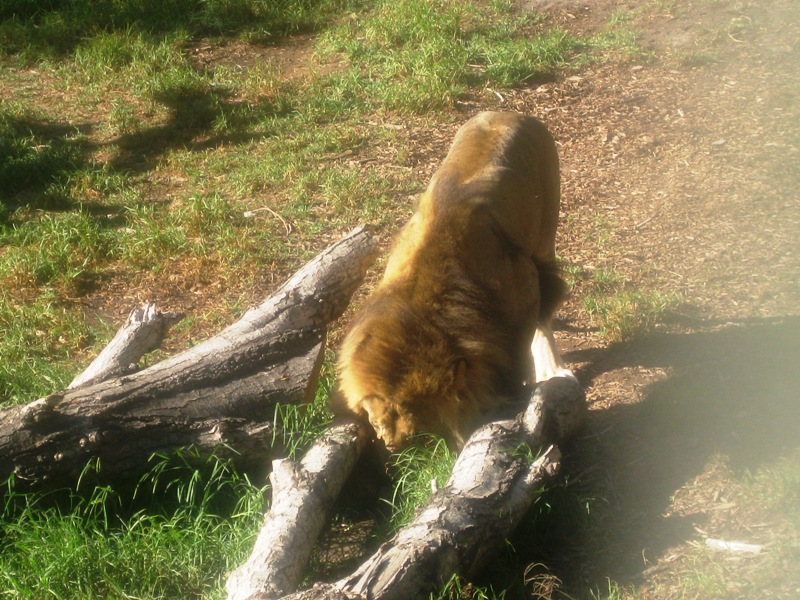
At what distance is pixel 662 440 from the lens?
15.1 ft

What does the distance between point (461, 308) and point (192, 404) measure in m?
1.37

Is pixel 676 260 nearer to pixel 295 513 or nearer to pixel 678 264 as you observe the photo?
pixel 678 264

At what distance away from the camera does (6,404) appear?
5031mm

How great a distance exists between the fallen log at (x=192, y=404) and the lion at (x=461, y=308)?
338 millimetres

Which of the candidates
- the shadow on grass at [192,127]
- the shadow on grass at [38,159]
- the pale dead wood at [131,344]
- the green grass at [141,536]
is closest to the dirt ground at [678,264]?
the shadow on grass at [192,127]

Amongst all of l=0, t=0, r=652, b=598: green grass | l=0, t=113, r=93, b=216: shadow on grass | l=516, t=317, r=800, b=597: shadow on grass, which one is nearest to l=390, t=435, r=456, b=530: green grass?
l=0, t=0, r=652, b=598: green grass

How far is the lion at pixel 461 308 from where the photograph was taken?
13.7 feet

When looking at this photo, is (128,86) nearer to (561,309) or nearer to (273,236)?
(273,236)

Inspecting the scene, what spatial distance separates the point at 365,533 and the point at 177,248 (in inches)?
131

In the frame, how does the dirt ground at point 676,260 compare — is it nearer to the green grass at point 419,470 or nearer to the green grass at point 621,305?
the green grass at point 621,305

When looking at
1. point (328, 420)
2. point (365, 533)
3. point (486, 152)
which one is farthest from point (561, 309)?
point (365, 533)

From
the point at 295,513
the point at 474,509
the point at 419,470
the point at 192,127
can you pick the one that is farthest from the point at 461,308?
the point at 192,127

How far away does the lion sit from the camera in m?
4.17

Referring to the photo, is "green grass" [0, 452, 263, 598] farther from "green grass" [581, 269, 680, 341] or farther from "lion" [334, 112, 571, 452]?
"green grass" [581, 269, 680, 341]
